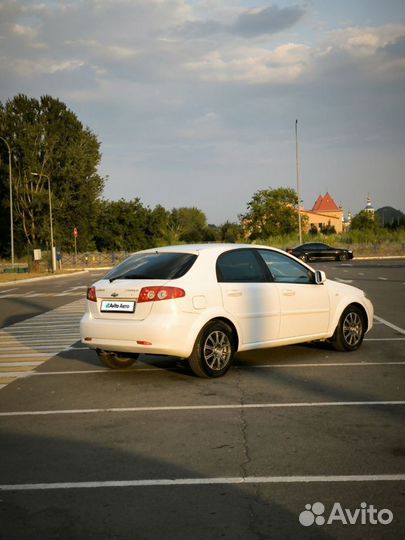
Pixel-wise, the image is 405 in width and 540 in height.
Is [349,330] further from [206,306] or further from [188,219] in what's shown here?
[188,219]

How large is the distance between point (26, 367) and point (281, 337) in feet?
11.0

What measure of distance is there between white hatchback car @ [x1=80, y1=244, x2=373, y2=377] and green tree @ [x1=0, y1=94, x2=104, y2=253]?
4634 cm

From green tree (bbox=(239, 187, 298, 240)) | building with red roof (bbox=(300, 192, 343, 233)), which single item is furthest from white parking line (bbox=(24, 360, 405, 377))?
building with red roof (bbox=(300, 192, 343, 233))

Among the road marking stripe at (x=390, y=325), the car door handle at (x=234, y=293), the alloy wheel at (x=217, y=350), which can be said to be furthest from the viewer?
the road marking stripe at (x=390, y=325)

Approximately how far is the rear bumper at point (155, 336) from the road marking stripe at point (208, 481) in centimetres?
307

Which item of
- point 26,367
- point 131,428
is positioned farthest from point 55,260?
point 131,428

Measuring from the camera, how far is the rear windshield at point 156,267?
792 cm

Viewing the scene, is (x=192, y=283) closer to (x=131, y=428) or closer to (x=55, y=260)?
(x=131, y=428)

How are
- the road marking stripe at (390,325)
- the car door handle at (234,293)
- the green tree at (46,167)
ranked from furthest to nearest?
1. the green tree at (46,167)
2. the road marking stripe at (390,325)
3. the car door handle at (234,293)

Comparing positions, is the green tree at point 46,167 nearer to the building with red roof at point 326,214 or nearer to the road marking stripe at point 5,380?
the road marking stripe at point 5,380

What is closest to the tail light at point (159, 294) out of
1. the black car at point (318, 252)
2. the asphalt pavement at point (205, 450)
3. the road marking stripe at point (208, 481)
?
the asphalt pavement at point (205, 450)

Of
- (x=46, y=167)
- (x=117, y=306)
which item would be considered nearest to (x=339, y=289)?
(x=117, y=306)

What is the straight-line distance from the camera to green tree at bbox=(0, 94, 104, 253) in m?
53.1

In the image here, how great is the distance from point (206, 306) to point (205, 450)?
2.87 meters
